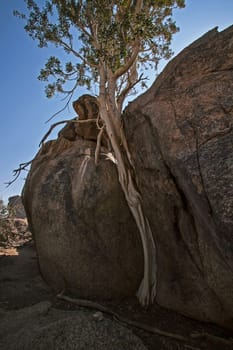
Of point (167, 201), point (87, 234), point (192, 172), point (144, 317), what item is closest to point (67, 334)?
point (144, 317)

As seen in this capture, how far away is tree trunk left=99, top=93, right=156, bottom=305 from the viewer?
17.4ft

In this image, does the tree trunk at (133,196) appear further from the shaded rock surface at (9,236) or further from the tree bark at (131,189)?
the shaded rock surface at (9,236)

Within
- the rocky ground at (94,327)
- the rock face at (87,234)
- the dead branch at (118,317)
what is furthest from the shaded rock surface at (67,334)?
the rock face at (87,234)

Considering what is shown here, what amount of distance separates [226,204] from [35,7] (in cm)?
919

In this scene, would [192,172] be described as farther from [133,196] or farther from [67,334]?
[67,334]

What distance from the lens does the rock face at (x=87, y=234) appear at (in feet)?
18.4

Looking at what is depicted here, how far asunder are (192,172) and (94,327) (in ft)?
9.87

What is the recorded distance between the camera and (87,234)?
5801 mm

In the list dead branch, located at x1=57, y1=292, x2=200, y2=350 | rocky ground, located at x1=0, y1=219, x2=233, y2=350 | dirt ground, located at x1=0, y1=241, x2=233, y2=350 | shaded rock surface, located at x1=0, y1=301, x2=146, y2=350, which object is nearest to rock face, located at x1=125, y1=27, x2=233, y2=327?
dirt ground, located at x1=0, y1=241, x2=233, y2=350

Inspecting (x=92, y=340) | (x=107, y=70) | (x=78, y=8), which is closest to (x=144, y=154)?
(x=92, y=340)

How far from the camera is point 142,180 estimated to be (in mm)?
4918

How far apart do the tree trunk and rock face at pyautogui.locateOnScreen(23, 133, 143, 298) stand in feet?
1.32

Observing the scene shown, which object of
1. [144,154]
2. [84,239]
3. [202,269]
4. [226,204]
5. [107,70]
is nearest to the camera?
[226,204]

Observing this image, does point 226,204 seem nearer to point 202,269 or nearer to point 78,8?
point 202,269
